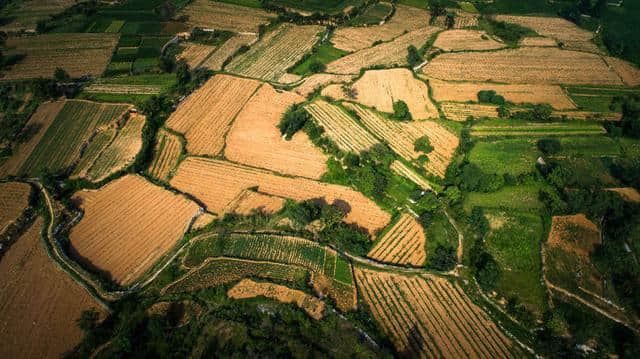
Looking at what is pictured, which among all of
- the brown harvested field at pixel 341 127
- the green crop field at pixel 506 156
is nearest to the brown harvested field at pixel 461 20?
the green crop field at pixel 506 156

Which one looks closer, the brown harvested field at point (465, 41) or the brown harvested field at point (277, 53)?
the brown harvested field at point (277, 53)

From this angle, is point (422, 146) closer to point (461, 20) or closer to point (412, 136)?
point (412, 136)

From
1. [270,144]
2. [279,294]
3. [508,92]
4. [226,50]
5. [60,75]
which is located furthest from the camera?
[226,50]

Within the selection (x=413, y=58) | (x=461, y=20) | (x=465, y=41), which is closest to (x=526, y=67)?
(x=465, y=41)

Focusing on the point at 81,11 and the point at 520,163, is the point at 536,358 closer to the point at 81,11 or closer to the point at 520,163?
the point at 520,163

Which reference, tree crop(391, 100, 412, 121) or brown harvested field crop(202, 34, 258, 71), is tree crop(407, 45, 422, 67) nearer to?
tree crop(391, 100, 412, 121)

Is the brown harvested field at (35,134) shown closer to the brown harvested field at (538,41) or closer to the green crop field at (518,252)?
the green crop field at (518,252)

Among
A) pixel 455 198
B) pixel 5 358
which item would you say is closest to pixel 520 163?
pixel 455 198
